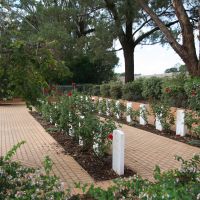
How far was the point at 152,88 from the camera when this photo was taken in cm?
1922

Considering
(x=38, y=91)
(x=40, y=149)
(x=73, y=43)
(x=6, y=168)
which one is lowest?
(x=40, y=149)

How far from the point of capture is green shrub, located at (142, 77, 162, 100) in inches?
733

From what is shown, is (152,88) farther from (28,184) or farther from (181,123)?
(28,184)

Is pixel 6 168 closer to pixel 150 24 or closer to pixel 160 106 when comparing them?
pixel 160 106

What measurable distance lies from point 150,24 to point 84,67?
12.7m

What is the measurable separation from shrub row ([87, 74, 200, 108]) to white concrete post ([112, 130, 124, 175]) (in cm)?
465

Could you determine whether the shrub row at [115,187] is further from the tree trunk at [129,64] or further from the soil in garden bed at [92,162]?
the tree trunk at [129,64]

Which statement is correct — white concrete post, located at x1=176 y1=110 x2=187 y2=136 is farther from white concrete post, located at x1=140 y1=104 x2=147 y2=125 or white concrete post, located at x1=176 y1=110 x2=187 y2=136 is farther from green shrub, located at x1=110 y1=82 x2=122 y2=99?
green shrub, located at x1=110 y1=82 x2=122 y2=99

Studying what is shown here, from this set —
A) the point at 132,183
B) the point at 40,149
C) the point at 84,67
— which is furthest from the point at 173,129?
the point at 84,67

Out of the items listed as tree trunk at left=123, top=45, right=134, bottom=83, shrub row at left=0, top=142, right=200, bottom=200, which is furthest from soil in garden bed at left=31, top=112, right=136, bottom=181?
tree trunk at left=123, top=45, right=134, bottom=83

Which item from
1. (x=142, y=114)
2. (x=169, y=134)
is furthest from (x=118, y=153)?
(x=142, y=114)

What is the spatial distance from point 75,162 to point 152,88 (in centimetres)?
1160

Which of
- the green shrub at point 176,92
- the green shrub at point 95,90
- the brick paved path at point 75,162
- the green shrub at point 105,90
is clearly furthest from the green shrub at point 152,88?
the green shrub at point 95,90

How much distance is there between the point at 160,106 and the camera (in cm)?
1262
